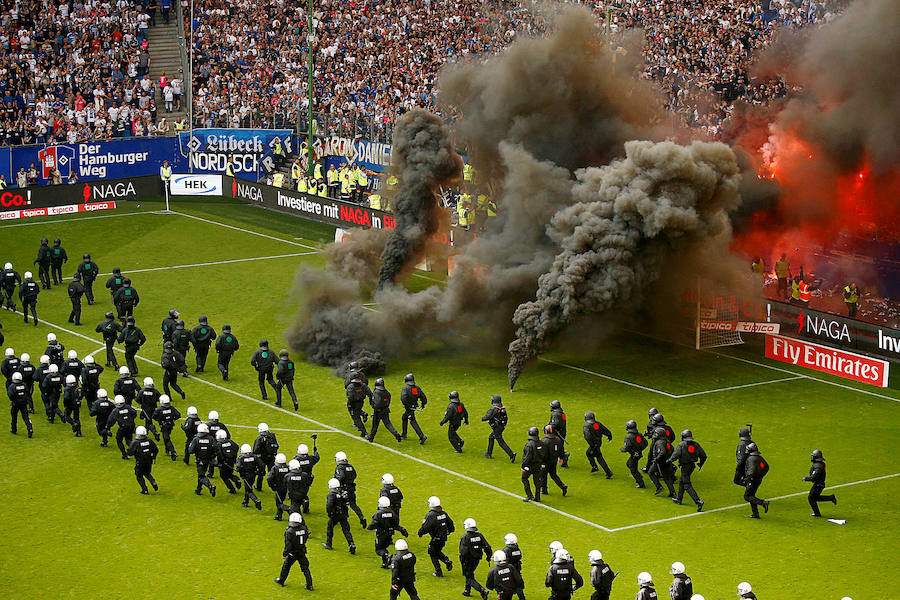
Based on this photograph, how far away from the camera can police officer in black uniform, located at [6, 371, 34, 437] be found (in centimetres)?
3088

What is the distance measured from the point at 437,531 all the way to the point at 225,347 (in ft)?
45.7

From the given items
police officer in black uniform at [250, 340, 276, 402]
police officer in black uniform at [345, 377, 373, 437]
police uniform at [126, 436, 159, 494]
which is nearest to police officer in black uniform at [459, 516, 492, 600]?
police uniform at [126, 436, 159, 494]

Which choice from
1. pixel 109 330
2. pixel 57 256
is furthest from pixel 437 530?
pixel 57 256

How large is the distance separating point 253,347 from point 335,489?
51.5 feet

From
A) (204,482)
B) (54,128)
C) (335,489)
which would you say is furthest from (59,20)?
(335,489)

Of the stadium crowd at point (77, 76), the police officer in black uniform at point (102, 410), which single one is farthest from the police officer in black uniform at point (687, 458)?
the stadium crowd at point (77, 76)

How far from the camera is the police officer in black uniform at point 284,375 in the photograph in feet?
109

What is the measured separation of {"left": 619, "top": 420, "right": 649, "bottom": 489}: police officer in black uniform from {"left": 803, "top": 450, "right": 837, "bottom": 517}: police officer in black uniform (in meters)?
3.45

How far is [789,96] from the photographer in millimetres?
46344

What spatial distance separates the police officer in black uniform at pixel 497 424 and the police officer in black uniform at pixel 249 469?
5.36 m

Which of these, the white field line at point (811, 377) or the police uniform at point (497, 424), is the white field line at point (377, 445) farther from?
the white field line at point (811, 377)

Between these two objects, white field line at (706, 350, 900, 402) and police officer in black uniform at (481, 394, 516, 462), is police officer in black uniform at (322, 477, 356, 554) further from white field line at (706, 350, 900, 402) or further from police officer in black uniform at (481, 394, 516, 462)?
white field line at (706, 350, 900, 402)

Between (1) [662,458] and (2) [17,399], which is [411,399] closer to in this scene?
(1) [662,458]

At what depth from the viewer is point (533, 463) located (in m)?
27.2
